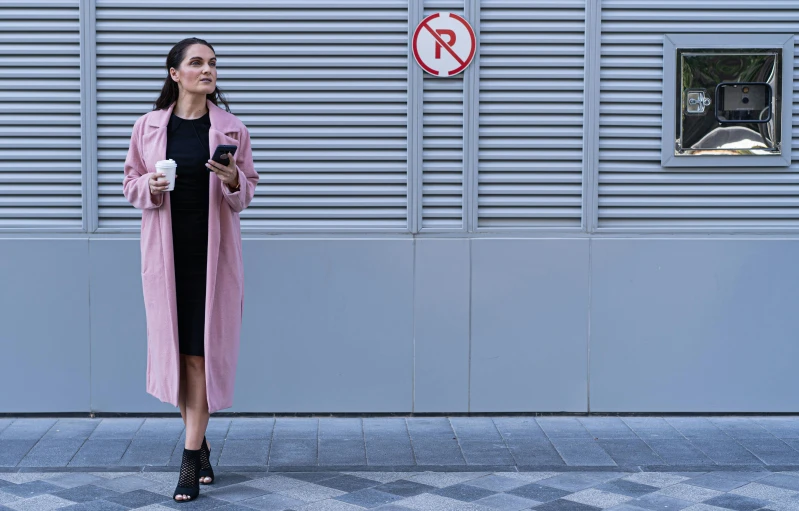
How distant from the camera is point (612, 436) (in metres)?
5.77

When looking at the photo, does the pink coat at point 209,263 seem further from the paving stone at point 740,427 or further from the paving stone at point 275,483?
the paving stone at point 740,427

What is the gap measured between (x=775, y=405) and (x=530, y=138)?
7.05 ft

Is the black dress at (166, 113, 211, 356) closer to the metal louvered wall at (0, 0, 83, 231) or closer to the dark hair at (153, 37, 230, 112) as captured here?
the dark hair at (153, 37, 230, 112)

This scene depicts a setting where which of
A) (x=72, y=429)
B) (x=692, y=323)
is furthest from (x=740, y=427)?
(x=72, y=429)

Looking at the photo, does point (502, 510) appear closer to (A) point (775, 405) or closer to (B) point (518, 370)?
(B) point (518, 370)

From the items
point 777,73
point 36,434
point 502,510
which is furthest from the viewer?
point 777,73

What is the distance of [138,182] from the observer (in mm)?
4645

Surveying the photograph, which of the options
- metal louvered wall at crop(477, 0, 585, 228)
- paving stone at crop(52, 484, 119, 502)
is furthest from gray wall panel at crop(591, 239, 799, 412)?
paving stone at crop(52, 484, 119, 502)

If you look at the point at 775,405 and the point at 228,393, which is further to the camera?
the point at 775,405

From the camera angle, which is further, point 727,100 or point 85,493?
point 727,100

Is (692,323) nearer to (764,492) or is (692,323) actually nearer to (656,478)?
(656,478)

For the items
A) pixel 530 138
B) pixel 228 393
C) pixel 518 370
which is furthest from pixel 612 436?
pixel 228 393

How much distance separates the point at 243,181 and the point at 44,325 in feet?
6.63

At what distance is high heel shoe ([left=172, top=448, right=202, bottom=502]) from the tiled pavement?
0.23 ft
